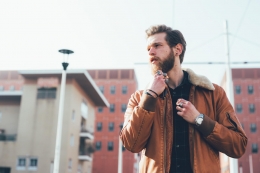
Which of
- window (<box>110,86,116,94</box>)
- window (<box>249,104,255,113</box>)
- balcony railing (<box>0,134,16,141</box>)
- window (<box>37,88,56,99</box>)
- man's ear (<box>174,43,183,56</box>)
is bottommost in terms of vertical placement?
man's ear (<box>174,43,183,56</box>)

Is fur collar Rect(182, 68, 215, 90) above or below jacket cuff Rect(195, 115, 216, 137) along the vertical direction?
above

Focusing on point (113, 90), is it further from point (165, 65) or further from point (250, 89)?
point (165, 65)

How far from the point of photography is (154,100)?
223cm

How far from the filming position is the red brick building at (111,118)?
6462cm

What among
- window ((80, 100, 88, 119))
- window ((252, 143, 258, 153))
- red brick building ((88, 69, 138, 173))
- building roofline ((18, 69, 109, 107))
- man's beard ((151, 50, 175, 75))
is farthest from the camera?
red brick building ((88, 69, 138, 173))

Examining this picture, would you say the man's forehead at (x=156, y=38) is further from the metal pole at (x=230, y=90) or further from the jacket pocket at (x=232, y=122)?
the metal pole at (x=230, y=90)

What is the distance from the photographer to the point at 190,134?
230cm

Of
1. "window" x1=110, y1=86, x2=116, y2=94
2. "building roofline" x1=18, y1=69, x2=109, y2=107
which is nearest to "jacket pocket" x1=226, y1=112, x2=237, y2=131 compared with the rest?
"building roofline" x1=18, y1=69, x2=109, y2=107

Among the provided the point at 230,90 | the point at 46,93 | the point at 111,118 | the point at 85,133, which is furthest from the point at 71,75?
the point at 111,118

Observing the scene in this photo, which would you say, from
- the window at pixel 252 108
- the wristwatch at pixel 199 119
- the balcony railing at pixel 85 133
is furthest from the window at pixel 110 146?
the wristwatch at pixel 199 119

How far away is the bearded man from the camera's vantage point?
221cm

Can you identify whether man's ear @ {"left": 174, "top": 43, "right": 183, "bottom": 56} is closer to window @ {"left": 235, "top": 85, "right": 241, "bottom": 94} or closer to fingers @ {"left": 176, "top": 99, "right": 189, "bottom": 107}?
fingers @ {"left": 176, "top": 99, "right": 189, "bottom": 107}

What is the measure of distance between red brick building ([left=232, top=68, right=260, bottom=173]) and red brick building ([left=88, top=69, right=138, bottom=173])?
19764mm

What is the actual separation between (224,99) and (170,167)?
0.63 m
